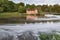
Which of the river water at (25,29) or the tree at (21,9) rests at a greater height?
the tree at (21,9)

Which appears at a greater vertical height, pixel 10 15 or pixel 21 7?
pixel 21 7

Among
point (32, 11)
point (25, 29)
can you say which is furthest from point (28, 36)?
point (32, 11)

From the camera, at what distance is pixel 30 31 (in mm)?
1979

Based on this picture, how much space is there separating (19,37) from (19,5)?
496 millimetres

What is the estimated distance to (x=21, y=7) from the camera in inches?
80.0

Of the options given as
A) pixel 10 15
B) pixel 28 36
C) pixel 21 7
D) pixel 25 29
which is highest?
pixel 21 7

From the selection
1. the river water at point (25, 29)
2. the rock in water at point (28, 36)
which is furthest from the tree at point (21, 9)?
the rock in water at point (28, 36)

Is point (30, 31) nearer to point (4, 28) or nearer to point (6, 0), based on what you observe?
point (4, 28)

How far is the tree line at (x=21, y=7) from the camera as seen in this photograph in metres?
2.02

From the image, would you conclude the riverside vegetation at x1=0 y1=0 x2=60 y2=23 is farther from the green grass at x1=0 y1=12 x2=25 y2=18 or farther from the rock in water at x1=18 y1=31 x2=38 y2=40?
the rock in water at x1=18 y1=31 x2=38 y2=40

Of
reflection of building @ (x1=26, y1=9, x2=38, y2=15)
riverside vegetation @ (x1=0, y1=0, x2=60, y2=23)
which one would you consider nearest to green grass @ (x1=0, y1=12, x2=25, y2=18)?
riverside vegetation @ (x1=0, y1=0, x2=60, y2=23)

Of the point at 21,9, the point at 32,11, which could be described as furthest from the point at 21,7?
the point at 32,11

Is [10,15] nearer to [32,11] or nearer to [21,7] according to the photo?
[21,7]

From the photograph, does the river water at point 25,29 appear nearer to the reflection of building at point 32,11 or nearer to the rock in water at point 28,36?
the rock in water at point 28,36
